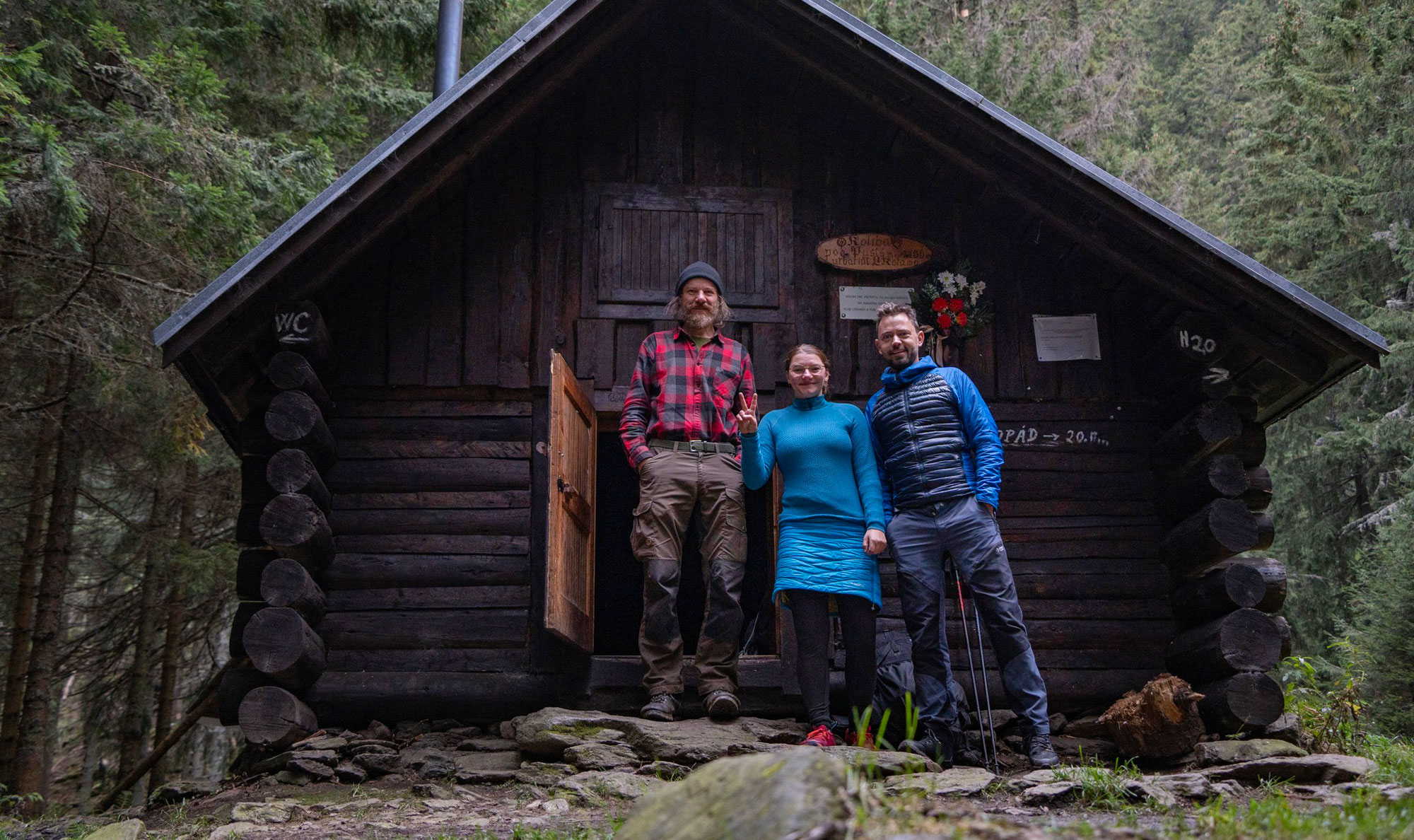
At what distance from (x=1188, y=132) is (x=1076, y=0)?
10.3 m

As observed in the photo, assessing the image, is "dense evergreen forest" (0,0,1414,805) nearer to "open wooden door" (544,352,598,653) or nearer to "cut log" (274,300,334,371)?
"cut log" (274,300,334,371)

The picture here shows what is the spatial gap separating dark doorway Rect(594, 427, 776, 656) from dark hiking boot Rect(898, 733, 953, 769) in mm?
4019

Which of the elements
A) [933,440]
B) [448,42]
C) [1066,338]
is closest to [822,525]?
[933,440]

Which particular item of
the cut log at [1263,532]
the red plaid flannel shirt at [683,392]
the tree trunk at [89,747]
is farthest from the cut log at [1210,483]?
the tree trunk at [89,747]

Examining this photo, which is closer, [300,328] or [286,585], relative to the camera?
[286,585]

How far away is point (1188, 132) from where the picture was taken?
86.6ft

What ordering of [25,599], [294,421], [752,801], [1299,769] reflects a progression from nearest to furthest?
1. [752,801]
2. [1299,769]
3. [294,421]
4. [25,599]

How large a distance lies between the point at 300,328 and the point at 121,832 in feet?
10.9

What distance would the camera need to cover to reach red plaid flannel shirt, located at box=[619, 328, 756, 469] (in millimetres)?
6875

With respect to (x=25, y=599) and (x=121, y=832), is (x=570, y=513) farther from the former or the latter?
(x=25, y=599)

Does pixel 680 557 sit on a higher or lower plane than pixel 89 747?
higher

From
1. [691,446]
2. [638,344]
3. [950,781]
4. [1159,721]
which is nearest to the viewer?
[950,781]

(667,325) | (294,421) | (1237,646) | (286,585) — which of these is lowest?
(1237,646)

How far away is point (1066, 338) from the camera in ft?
27.2
